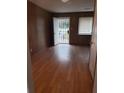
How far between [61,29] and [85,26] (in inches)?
81.1

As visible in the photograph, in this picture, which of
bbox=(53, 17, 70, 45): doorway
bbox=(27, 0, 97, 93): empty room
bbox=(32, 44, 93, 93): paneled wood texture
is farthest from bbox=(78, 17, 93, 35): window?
bbox=(32, 44, 93, 93): paneled wood texture

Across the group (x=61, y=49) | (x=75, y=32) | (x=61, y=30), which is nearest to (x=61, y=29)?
(x=61, y=30)

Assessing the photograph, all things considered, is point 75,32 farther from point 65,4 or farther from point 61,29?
point 65,4

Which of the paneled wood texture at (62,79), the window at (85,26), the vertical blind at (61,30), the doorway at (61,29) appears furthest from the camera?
the vertical blind at (61,30)

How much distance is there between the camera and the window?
27.7 feet

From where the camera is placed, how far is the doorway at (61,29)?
8867 millimetres

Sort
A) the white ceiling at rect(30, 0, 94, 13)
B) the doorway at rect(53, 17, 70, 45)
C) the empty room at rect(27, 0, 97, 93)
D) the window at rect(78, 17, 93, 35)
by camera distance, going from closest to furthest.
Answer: the empty room at rect(27, 0, 97, 93) → the white ceiling at rect(30, 0, 94, 13) → the window at rect(78, 17, 93, 35) → the doorway at rect(53, 17, 70, 45)

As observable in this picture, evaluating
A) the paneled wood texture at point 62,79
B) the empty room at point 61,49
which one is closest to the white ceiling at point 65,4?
the empty room at point 61,49

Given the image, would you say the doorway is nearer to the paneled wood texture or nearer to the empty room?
the empty room

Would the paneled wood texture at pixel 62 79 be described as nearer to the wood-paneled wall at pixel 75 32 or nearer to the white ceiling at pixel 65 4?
the white ceiling at pixel 65 4

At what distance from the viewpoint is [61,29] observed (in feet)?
31.2

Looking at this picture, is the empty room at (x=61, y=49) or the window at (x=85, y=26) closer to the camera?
the empty room at (x=61, y=49)

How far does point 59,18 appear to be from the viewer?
8.90 metres
